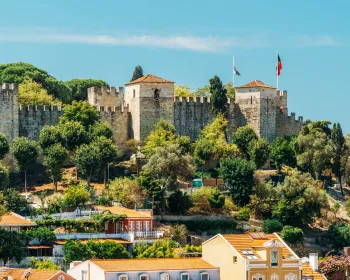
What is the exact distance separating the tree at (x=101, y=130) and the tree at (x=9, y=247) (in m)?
21.2

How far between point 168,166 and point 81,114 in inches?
417

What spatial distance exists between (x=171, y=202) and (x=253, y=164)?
723 centimetres

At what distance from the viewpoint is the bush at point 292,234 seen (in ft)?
269

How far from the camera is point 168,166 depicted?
82.8 m

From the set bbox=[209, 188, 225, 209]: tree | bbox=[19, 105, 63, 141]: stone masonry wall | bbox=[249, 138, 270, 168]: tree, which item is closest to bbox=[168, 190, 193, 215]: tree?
bbox=[209, 188, 225, 209]: tree

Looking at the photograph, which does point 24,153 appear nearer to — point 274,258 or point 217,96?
point 217,96

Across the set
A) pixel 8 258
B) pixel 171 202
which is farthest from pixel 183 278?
pixel 171 202

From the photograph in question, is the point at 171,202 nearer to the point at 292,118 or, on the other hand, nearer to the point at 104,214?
the point at 104,214

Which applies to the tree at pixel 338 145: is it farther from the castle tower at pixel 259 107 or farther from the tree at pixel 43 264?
the tree at pixel 43 264

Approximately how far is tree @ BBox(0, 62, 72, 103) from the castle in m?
12.4

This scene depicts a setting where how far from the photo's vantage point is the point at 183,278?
5975 centimetres

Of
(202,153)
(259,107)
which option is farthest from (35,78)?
(202,153)

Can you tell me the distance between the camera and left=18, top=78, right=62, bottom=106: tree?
319ft

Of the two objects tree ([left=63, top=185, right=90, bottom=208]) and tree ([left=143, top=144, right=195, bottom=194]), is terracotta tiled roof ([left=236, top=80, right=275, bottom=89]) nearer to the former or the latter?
tree ([left=143, top=144, right=195, bottom=194])
